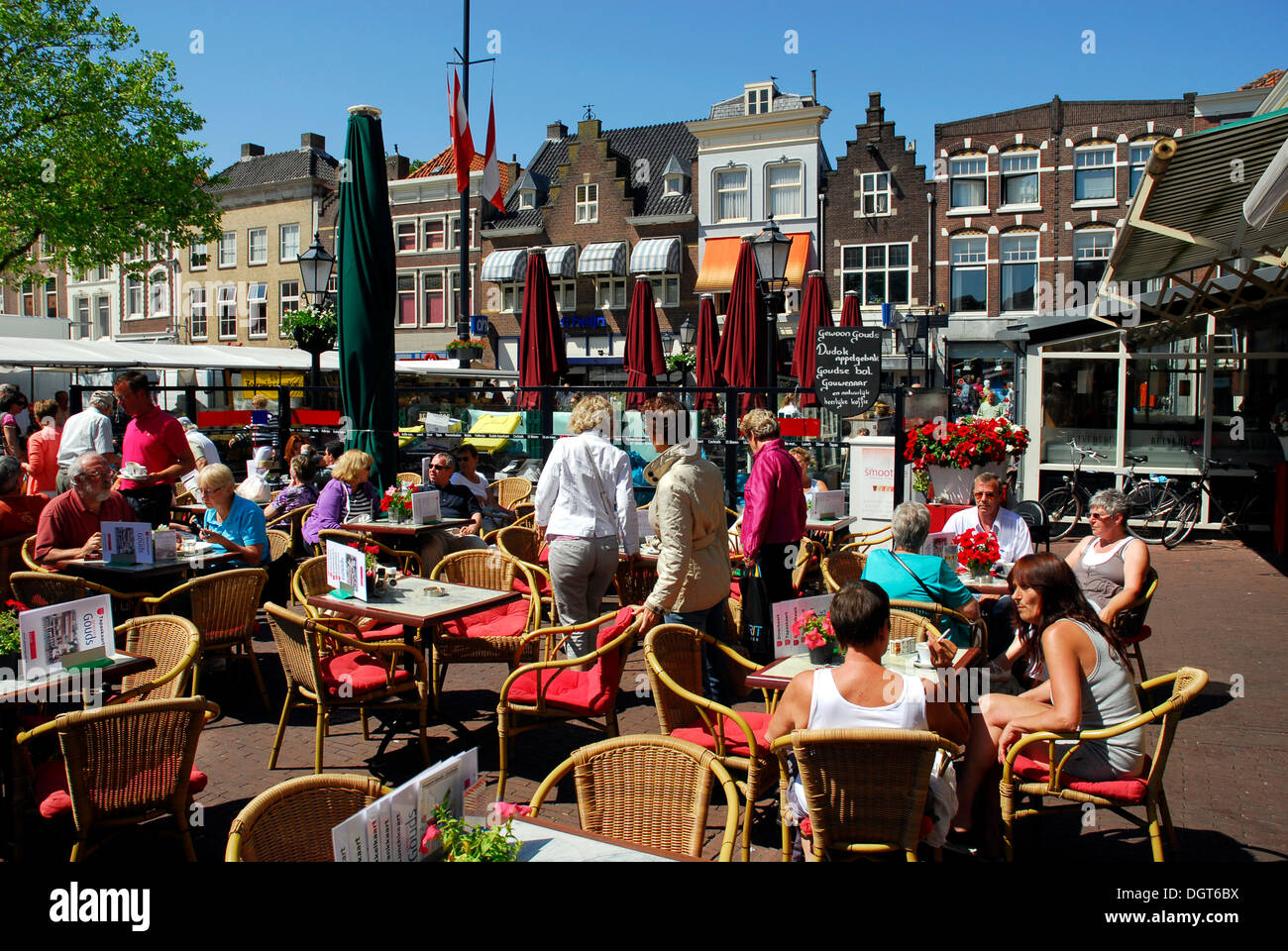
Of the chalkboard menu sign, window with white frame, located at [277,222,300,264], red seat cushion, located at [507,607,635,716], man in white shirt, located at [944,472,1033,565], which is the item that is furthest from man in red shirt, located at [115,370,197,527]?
window with white frame, located at [277,222,300,264]

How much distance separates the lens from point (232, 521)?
6.23m

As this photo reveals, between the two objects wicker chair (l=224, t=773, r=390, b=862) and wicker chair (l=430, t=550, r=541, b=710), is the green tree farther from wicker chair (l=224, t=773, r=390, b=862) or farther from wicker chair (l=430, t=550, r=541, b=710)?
wicker chair (l=224, t=773, r=390, b=862)

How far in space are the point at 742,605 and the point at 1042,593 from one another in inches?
118

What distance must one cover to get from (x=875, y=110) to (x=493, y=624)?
87.3 ft

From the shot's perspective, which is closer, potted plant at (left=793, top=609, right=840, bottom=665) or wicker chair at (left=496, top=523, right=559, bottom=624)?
potted plant at (left=793, top=609, right=840, bottom=665)

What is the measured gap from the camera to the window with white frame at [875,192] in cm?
2794

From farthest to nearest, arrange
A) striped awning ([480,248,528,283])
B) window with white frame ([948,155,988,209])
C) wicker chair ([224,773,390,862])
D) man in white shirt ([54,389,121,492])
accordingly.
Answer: striped awning ([480,248,528,283]) → window with white frame ([948,155,988,209]) → man in white shirt ([54,389,121,492]) → wicker chair ([224,773,390,862])

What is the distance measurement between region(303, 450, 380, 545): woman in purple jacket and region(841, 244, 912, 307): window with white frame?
2314 centimetres

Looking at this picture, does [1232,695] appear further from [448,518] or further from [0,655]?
[0,655]

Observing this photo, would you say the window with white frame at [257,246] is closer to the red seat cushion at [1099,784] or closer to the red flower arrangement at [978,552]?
the red flower arrangement at [978,552]

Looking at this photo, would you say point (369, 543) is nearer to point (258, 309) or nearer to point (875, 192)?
point (875, 192)

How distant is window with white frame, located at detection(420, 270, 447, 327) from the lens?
115ft

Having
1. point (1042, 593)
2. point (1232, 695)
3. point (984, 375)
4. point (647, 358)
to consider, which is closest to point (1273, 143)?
point (1232, 695)

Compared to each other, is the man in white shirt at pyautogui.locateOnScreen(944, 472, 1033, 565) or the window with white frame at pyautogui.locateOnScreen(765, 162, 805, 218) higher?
the window with white frame at pyautogui.locateOnScreen(765, 162, 805, 218)
